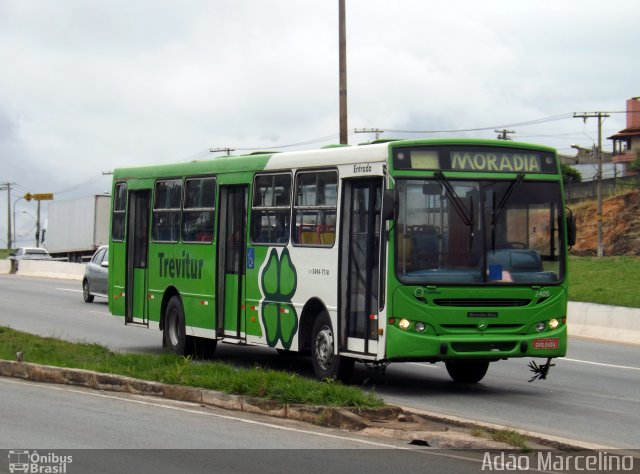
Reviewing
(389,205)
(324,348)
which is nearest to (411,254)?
(389,205)

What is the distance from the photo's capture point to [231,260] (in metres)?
17.4

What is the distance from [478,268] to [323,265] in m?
2.13

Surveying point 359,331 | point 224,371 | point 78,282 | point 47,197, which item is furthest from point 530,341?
point 47,197

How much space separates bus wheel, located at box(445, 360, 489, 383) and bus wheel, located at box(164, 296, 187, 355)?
4.75 meters

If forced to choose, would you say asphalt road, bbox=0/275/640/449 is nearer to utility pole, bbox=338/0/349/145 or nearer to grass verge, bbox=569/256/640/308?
grass verge, bbox=569/256/640/308

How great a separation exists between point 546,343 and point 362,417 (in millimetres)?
3830

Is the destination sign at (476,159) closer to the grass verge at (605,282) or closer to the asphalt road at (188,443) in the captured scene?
the asphalt road at (188,443)

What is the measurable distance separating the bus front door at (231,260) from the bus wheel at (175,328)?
124 cm

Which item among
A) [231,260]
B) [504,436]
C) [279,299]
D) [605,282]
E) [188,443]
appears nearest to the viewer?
[504,436]

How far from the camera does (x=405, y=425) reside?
10.9 metres

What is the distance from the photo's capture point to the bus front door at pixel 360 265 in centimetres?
1407

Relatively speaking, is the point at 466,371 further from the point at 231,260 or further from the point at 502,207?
the point at 231,260

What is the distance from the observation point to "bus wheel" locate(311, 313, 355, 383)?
14.6 meters

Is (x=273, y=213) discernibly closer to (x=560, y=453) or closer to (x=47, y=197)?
(x=560, y=453)
